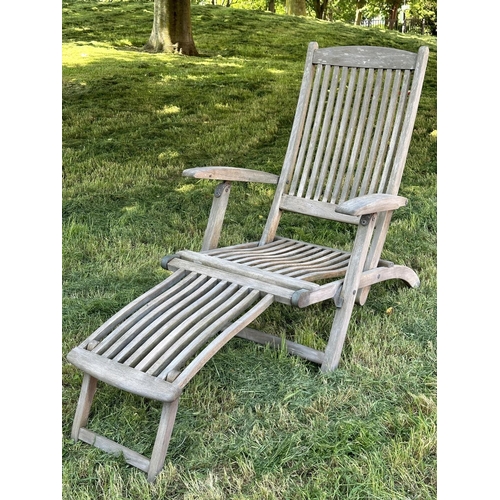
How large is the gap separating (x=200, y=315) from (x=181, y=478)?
563 mm

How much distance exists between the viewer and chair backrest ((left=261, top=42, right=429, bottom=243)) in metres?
3.09

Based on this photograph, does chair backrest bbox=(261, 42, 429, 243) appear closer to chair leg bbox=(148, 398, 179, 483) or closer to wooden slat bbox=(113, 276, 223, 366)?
wooden slat bbox=(113, 276, 223, 366)

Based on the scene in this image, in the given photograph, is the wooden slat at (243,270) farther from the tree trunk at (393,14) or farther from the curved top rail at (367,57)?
the tree trunk at (393,14)

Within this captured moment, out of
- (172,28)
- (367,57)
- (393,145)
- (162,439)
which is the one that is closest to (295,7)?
(172,28)

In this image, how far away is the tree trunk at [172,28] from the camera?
9.04 meters

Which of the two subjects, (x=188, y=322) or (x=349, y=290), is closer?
(x=188, y=322)

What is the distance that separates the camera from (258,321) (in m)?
3.28

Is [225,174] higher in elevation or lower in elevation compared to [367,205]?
lower

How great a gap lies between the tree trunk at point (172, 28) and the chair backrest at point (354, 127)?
611 cm

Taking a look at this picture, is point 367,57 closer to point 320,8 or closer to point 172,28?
point 172,28

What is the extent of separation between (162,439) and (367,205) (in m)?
1.08
